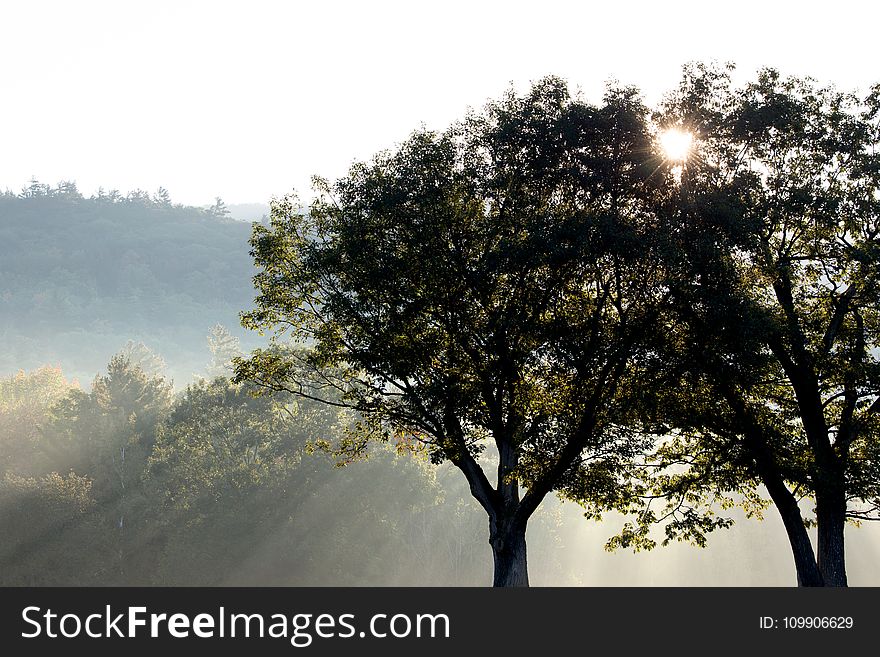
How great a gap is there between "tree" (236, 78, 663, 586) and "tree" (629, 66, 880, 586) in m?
1.57

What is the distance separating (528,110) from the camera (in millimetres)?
20969

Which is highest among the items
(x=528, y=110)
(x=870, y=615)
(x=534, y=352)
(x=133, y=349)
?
(x=133, y=349)

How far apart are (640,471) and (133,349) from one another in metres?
170

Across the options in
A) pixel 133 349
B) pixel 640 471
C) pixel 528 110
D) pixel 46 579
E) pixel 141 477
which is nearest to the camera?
pixel 528 110

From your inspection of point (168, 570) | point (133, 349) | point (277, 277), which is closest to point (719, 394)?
point (277, 277)

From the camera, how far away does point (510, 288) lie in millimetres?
21297

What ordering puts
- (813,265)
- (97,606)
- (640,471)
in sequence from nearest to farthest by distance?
(97,606), (813,265), (640,471)

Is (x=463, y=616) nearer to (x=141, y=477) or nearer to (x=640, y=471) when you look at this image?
(x=640, y=471)

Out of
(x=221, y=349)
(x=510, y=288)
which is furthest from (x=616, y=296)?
(x=221, y=349)

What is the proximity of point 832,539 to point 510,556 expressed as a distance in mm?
8239

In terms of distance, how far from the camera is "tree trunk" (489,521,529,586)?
21.7 m

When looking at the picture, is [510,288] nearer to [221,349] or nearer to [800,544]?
[800,544]

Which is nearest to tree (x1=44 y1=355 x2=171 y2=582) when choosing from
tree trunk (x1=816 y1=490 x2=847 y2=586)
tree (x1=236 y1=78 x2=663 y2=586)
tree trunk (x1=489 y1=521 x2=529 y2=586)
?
tree (x1=236 y1=78 x2=663 y2=586)

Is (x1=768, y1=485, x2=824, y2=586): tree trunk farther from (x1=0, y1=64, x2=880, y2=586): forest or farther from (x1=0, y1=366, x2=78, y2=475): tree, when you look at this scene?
(x1=0, y1=366, x2=78, y2=475): tree
